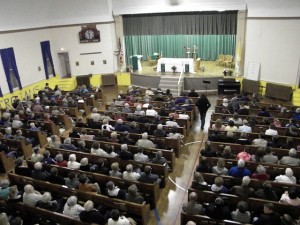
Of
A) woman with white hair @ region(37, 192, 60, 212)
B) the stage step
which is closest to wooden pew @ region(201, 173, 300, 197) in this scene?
woman with white hair @ region(37, 192, 60, 212)

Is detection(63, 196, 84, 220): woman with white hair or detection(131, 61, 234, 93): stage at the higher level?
detection(131, 61, 234, 93): stage

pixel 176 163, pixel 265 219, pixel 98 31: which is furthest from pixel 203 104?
pixel 98 31

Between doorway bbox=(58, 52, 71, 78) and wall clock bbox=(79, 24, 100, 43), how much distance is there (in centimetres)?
152

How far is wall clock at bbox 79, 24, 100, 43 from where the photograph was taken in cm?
1703

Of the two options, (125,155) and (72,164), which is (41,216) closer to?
(72,164)

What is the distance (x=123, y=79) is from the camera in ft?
57.0

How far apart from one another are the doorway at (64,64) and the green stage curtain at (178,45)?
3.77 metres

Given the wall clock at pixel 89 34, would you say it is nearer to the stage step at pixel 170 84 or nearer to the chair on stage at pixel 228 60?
the stage step at pixel 170 84

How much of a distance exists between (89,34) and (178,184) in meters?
12.3

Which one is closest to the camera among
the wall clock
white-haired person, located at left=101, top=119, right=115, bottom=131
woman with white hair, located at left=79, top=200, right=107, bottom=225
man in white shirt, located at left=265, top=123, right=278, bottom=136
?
woman with white hair, located at left=79, top=200, right=107, bottom=225

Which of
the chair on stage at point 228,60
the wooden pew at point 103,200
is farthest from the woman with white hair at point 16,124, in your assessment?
the chair on stage at point 228,60

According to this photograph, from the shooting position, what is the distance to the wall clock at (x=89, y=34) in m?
17.0

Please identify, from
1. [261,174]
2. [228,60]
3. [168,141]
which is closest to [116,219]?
[261,174]

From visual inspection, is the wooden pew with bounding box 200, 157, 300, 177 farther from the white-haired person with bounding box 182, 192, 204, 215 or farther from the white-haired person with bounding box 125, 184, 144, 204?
the white-haired person with bounding box 125, 184, 144, 204
